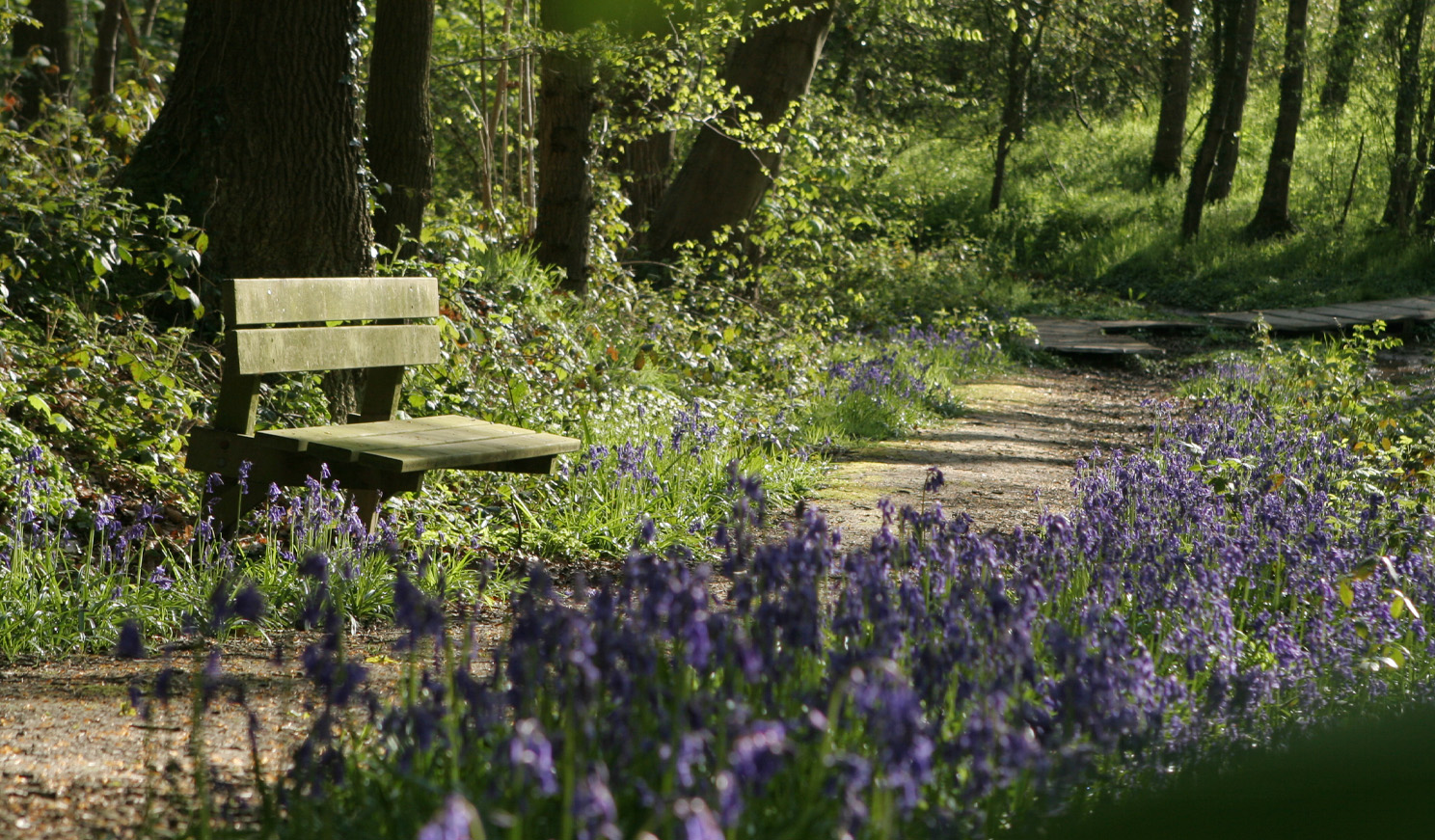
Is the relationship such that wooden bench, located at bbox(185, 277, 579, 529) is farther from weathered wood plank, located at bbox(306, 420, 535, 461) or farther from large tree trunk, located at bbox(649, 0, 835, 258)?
large tree trunk, located at bbox(649, 0, 835, 258)

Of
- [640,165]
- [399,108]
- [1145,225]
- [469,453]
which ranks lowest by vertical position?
[469,453]

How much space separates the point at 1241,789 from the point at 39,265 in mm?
5274

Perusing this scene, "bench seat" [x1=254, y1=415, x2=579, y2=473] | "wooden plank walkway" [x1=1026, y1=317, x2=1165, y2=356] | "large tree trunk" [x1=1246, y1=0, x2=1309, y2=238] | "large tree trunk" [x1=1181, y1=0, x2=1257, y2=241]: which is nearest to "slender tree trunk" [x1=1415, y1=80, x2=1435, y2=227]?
"large tree trunk" [x1=1246, y1=0, x2=1309, y2=238]

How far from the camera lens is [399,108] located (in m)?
7.40

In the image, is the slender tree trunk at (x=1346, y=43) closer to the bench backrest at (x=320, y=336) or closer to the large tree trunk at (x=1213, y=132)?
the large tree trunk at (x=1213, y=132)

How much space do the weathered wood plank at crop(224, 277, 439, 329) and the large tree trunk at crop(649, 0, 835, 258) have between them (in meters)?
6.43

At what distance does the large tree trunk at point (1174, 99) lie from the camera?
2267cm

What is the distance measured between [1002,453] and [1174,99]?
60.8 ft

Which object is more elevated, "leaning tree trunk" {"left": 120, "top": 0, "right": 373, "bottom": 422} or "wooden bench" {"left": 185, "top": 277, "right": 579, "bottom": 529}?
"leaning tree trunk" {"left": 120, "top": 0, "right": 373, "bottom": 422}

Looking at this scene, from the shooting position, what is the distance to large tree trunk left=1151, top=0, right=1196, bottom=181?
893 inches

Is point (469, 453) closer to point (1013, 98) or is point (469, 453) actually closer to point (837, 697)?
point (837, 697)

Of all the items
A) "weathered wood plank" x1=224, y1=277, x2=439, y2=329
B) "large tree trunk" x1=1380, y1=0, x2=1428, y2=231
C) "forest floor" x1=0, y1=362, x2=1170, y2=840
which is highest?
"large tree trunk" x1=1380, y1=0, x2=1428, y2=231

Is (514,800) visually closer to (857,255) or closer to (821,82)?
(857,255)

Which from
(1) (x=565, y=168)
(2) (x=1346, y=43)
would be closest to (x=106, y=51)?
(1) (x=565, y=168)
